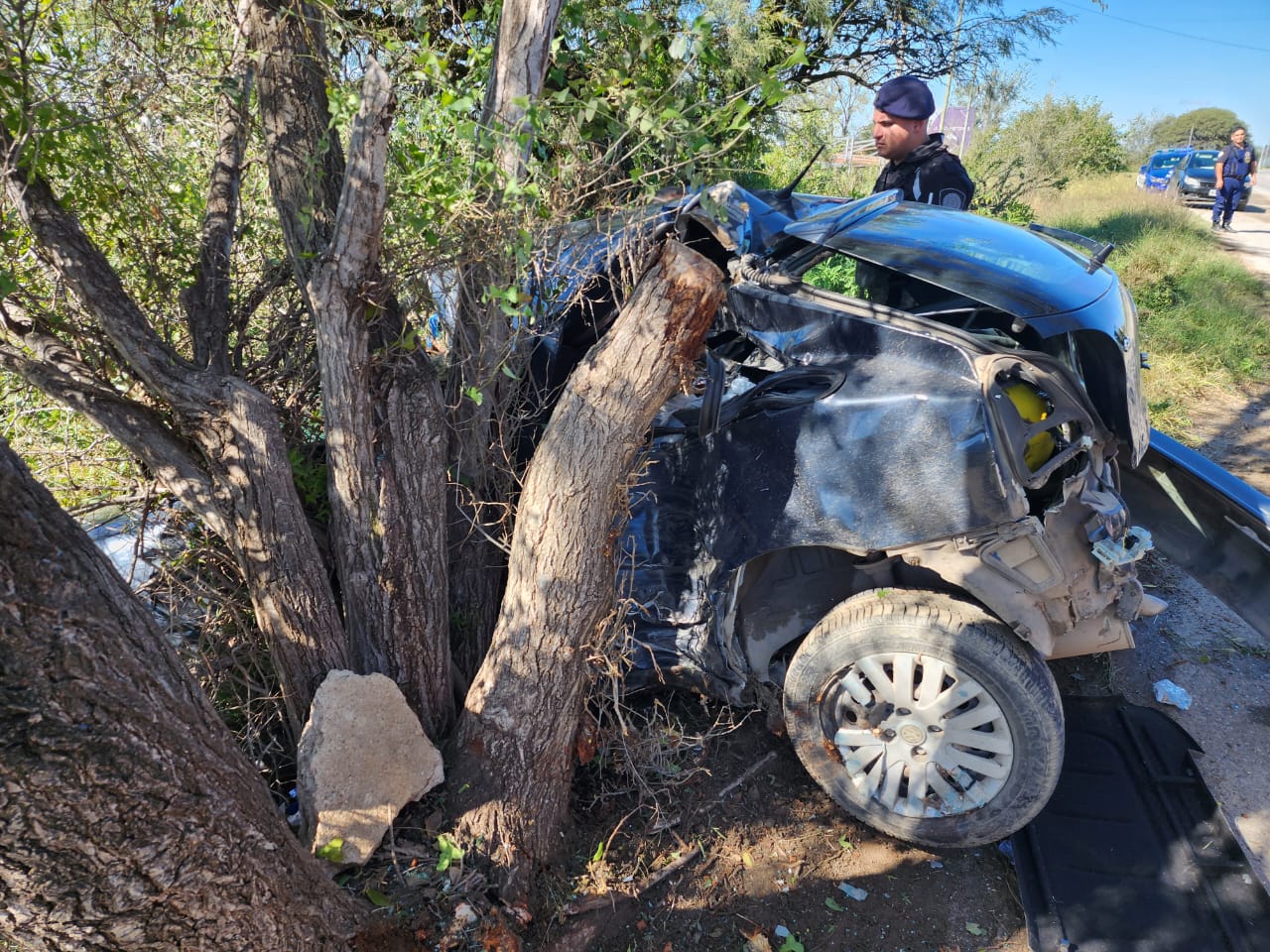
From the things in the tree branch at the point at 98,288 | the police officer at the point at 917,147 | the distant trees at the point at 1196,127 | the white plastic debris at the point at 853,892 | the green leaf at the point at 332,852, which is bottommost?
the white plastic debris at the point at 853,892

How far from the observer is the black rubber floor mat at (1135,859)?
2623 millimetres

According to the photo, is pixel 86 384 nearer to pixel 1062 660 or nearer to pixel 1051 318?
pixel 1051 318

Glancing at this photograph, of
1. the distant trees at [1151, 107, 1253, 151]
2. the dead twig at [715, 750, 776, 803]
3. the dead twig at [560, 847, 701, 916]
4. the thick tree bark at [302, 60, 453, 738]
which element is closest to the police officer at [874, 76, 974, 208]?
the dead twig at [715, 750, 776, 803]

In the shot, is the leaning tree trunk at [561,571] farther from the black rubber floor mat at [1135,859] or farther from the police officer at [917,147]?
the police officer at [917,147]

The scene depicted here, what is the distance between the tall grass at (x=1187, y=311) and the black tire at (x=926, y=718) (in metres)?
4.54

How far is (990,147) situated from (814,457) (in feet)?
66.1

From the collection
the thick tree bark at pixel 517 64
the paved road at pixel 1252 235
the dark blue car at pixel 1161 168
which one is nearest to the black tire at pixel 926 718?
the thick tree bark at pixel 517 64

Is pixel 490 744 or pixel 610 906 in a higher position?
A: pixel 490 744

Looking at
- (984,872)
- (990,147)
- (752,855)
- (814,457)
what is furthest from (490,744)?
(990,147)

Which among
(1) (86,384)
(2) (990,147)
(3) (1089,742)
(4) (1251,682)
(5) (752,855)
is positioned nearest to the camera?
(1) (86,384)

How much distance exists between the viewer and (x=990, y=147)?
1945 cm

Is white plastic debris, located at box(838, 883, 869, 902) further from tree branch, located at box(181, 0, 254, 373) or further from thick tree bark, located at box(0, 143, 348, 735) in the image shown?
tree branch, located at box(181, 0, 254, 373)

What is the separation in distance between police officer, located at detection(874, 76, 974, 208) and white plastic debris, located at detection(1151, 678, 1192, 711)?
2.65 metres

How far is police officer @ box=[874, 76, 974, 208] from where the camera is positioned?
175 inches
